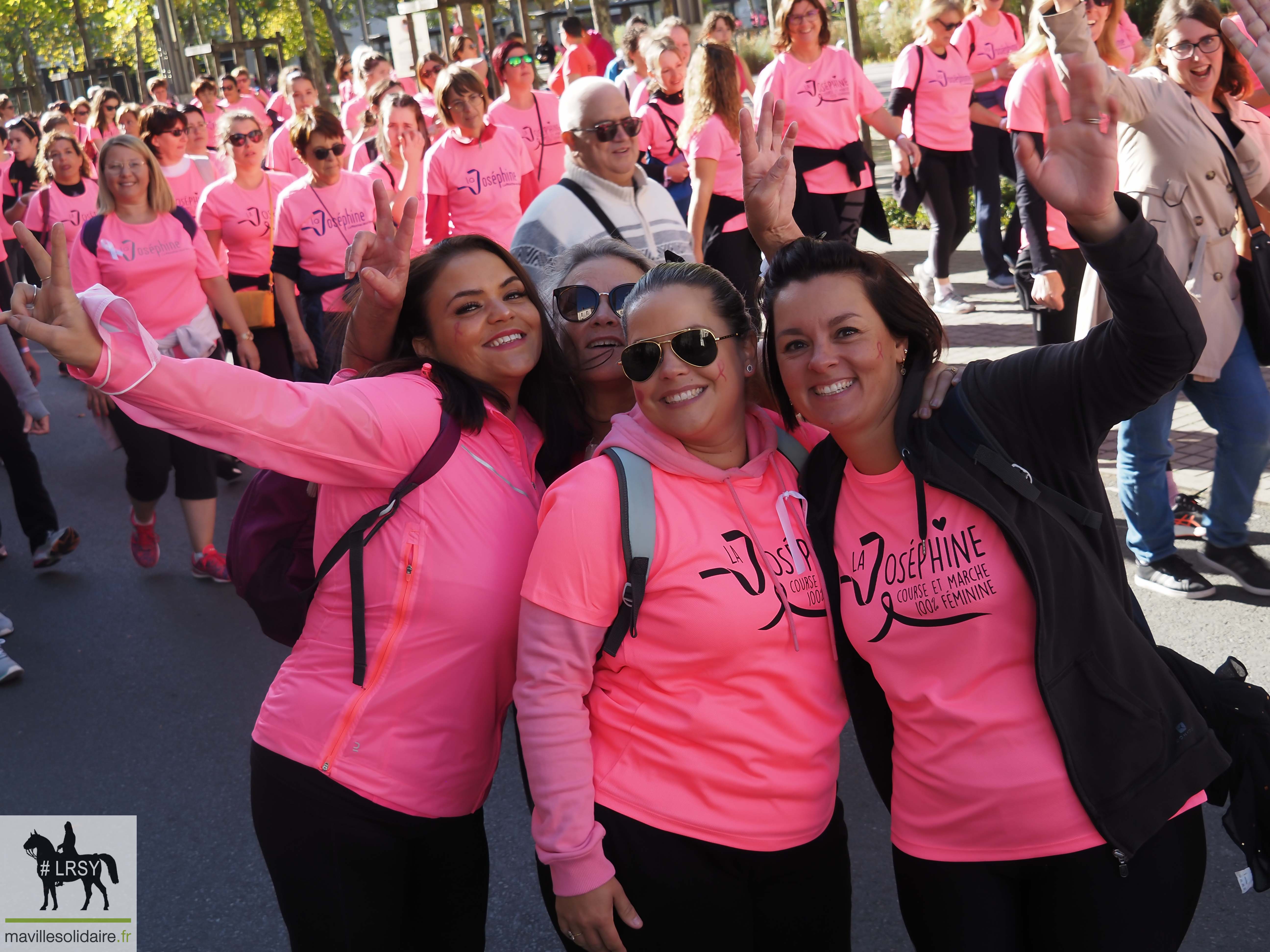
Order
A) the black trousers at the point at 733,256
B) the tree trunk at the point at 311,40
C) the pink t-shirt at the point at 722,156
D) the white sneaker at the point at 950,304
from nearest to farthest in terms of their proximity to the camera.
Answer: the pink t-shirt at the point at 722,156, the black trousers at the point at 733,256, the white sneaker at the point at 950,304, the tree trunk at the point at 311,40

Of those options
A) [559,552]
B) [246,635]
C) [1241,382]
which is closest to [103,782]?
[246,635]

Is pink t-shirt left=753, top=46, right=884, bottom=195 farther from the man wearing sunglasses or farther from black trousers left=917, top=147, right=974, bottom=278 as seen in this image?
the man wearing sunglasses

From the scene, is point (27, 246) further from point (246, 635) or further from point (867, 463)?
point (246, 635)

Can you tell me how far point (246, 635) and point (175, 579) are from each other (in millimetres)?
1026

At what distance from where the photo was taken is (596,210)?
4.47 m

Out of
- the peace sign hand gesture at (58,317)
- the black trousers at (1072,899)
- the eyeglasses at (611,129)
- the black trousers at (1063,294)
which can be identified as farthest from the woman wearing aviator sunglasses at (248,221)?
the black trousers at (1072,899)

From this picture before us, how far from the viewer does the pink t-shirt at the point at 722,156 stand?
684 centimetres

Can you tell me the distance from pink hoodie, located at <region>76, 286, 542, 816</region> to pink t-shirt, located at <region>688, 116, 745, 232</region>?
4851 mm

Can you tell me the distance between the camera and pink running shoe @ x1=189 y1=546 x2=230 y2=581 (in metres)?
5.99

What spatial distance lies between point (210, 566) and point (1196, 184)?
4884mm

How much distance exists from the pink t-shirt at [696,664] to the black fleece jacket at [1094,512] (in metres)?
0.33

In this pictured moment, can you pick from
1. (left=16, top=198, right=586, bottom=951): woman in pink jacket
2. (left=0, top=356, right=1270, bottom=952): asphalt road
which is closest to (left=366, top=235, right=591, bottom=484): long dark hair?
(left=16, top=198, right=586, bottom=951): woman in pink jacket

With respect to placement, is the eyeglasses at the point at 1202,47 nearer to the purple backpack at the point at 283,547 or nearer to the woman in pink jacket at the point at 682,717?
the woman in pink jacket at the point at 682,717

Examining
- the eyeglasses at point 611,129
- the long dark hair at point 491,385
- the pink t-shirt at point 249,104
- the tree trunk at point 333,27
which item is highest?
the tree trunk at point 333,27
